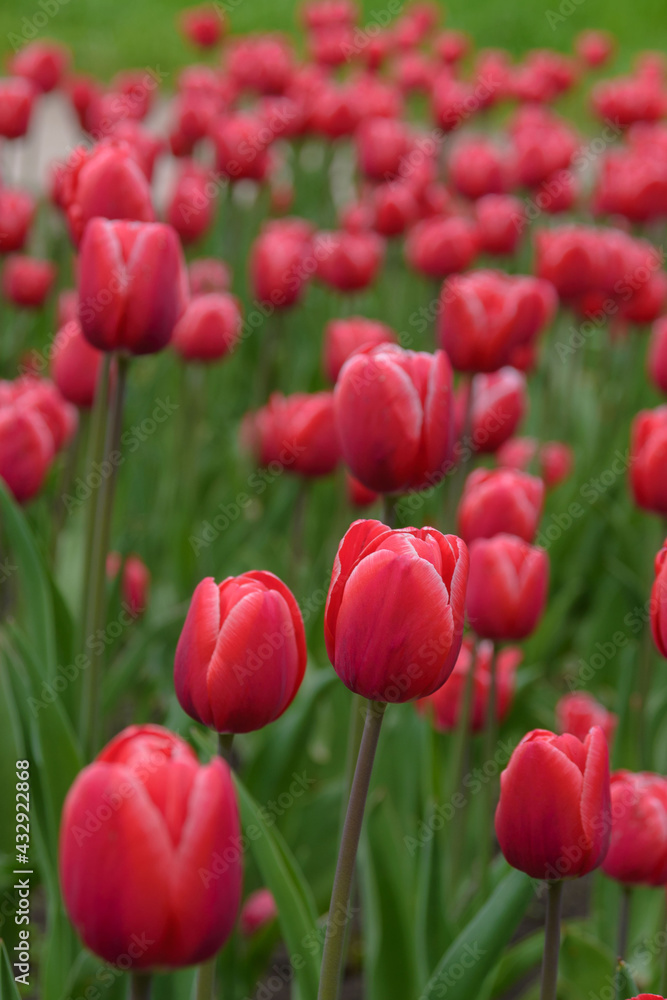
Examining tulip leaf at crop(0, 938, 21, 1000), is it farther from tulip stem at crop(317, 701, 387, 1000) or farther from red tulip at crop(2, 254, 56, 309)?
red tulip at crop(2, 254, 56, 309)

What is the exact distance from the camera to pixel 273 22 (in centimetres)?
889

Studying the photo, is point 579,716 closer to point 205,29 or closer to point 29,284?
point 29,284

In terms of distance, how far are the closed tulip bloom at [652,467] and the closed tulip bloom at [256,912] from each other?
2.26ft

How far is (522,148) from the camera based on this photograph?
332 cm

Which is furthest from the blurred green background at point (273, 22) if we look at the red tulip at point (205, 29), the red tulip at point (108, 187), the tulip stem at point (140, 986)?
the tulip stem at point (140, 986)

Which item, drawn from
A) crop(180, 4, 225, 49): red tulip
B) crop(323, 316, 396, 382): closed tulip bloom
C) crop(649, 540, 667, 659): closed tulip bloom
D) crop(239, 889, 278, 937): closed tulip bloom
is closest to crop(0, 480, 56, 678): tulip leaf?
crop(239, 889, 278, 937): closed tulip bloom

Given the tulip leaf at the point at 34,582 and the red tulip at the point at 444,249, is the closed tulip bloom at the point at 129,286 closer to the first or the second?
the tulip leaf at the point at 34,582

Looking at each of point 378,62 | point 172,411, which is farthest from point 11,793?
point 378,62

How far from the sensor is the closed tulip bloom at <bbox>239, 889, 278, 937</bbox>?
1492mm

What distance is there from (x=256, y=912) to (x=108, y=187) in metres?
0.91

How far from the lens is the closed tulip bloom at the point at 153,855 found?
553 millimetres

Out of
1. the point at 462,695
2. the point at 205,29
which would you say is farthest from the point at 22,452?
the point at 205,29

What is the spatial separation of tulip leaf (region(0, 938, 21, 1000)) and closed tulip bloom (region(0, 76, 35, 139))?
8.87 feet

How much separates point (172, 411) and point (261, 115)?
3.81 feet
